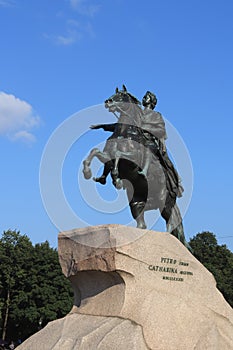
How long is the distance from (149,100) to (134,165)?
249 centimetres

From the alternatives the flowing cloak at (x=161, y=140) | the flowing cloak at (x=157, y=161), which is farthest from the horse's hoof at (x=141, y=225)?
the flowing cloak at (x=161, y=140)

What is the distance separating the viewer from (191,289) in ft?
32.0

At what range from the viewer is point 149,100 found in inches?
505

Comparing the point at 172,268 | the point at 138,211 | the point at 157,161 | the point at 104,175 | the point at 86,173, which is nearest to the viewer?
the point at 172,268

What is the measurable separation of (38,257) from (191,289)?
2901cm

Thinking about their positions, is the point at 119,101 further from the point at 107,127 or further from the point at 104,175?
the point at 104,175

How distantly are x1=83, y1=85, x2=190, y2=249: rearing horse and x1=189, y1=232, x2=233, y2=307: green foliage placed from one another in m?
28.8

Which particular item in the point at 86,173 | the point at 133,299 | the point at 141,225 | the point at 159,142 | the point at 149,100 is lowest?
the point at 133,299

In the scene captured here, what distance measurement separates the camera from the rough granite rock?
28.1 feet

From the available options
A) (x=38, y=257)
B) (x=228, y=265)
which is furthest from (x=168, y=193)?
(x=228, y=265)

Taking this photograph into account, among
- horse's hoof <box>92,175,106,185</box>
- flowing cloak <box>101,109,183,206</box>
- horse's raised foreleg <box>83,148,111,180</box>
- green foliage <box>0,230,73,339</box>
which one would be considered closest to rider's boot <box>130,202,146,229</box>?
flowing cloak <box>101,109,183,206</box>

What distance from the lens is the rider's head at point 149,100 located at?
12.8 meters

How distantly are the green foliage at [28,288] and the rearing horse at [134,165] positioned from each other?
25390mm

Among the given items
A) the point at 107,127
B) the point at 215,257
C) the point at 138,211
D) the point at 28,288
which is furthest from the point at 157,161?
the point at 215,257
